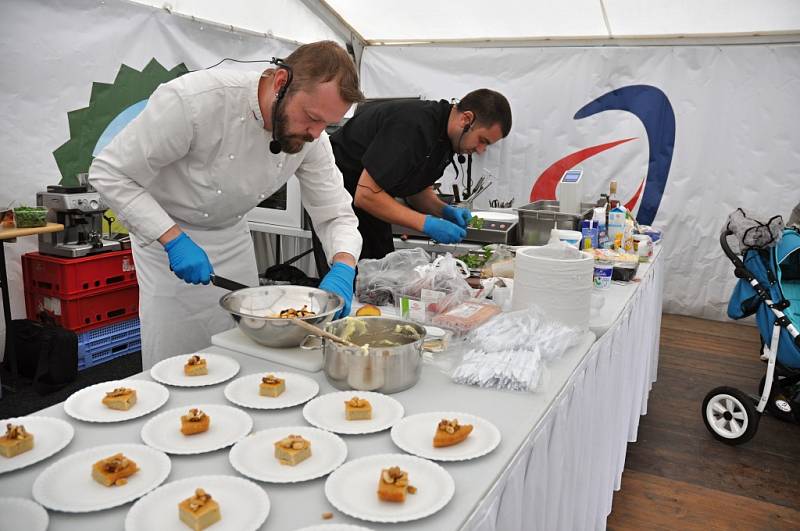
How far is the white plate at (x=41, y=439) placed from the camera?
36.2 inches

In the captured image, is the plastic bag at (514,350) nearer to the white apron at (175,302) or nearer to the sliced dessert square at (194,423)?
the sliced dessert square at (194,423)

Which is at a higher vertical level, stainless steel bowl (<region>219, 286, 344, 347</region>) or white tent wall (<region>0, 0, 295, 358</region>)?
white tent wall (<region>0, 0, 295, 358</region>)

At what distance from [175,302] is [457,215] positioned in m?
1.44

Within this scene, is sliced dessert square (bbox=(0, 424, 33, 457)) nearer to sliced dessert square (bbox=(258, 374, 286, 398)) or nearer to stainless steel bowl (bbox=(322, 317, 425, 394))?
sliced dessert square (bbox=(258, 374, 286, 398))

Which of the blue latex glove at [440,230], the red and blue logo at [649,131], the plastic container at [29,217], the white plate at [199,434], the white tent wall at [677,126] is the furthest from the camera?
the red and blue logo at [649,131]

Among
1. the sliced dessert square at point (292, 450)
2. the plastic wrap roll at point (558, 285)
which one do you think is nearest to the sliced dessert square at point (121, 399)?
the sliced dessert square at point (292, 450)

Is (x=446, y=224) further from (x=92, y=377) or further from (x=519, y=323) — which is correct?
(x=92, y=377)

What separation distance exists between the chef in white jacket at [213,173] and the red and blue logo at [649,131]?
373 centimetres

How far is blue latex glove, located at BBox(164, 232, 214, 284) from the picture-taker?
1627mm

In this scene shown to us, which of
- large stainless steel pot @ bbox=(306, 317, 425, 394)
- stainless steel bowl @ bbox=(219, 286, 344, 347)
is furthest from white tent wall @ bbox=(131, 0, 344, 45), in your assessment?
large stainless steel pot @ bbox=(306, 317, 425, 394)

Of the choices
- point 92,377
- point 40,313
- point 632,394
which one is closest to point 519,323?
point 632,394

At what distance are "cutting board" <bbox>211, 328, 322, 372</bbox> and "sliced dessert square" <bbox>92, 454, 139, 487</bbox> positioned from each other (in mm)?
496

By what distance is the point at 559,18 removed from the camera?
4.71 metres

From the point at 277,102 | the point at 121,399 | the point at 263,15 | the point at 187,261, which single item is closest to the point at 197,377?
the point at 121,399
